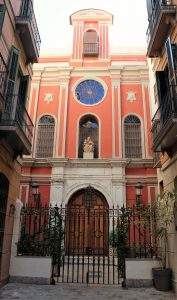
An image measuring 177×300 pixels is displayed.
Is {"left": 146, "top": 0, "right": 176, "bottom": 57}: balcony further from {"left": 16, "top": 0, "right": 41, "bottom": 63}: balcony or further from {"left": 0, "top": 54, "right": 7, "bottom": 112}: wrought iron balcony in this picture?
{"left": 0, "top": 54, "right": 7, "bottom": 112}: wrought iron balcony

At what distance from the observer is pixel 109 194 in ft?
52.6

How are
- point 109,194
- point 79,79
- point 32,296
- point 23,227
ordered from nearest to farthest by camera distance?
point 32,296 < point 23,227 < point 109,194 < point 79,79

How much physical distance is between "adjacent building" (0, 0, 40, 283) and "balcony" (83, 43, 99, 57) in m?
8.92

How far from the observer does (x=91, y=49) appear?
1975cm

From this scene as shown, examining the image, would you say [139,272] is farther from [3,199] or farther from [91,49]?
[91,49]

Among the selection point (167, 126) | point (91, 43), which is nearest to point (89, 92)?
point (91, 43)

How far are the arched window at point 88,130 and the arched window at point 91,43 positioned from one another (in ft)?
14.5

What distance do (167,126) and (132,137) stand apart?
9618 mm

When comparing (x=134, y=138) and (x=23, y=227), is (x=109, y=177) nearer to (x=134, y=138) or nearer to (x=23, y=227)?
(x=134, y=138)

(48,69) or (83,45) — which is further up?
(83,45)

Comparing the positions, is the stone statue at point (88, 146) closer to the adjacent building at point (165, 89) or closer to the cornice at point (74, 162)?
the cornice at point (74, 162)

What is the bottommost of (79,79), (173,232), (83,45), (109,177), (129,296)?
(129,296)

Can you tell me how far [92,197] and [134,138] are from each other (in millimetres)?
4056

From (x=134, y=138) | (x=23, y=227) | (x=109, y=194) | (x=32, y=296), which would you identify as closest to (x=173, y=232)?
(x=32, y=296)
